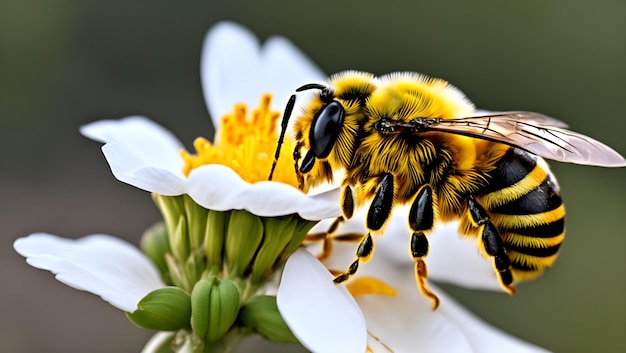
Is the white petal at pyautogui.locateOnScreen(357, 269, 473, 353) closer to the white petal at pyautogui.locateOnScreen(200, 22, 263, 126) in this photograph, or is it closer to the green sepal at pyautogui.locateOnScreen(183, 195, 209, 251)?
the green sepal at pyautogui.locateOnScreen(183, 195, 209, 251)

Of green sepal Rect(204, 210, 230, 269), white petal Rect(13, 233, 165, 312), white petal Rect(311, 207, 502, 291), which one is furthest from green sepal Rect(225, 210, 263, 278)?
white petal Rect(311, 207, 502, 291)

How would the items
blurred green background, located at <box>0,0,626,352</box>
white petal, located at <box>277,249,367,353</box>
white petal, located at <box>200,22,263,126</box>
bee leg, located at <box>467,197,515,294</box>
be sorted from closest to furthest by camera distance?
white petal, located at <box>277,249,367,353</box> → bee leg, located at <box>467,197,515,294</box> → white petal, located at <box>200,22,263,126</box> → blurred green background, located at <box>0,0,626,352</box>

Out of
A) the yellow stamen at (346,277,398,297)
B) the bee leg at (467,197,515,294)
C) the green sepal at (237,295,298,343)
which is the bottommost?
the yellow stamen at (346,277,398,297)

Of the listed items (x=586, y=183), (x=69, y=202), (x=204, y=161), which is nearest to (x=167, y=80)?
(x=69, y=202)

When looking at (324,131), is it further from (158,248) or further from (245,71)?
(245,71)

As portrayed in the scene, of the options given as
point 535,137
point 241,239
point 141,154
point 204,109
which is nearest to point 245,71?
point 141,154

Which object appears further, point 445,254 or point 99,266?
point 445,254
